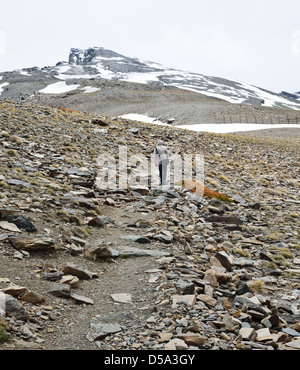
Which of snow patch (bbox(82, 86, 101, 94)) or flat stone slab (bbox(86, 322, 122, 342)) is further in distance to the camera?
snow patch (bbox(82, 86, 101, 94))

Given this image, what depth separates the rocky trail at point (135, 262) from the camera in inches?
204

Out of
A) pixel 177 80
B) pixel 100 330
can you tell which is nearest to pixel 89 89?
pixel 177 80

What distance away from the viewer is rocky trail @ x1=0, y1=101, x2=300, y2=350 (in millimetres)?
5191

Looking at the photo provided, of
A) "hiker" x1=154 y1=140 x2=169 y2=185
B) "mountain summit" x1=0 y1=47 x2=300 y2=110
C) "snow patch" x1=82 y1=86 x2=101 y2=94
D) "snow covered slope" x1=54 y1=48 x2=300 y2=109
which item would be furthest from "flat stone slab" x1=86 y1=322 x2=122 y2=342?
"snow covered slope" x1=54 y1=48 x2=300 y2=109

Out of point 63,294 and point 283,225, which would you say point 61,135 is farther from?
point 63,294

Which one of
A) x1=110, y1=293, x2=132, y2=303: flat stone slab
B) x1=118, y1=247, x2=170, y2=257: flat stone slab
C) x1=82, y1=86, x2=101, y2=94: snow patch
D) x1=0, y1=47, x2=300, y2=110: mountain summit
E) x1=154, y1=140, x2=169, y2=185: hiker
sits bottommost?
x1=110, y1=293, x2=132, y2=303: flat stone slab

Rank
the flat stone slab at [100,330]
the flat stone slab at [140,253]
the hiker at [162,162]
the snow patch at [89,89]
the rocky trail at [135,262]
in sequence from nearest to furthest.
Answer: the flat stone slab at [100,330] < the rocky trail at [135,262] < the flat stone slab at [140,253] < the hiker at [162,162] < the snow patch at [89,89]

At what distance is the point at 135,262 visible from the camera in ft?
26.9

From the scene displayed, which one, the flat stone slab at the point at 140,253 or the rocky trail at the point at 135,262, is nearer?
the rocky trail at the point at 135,262

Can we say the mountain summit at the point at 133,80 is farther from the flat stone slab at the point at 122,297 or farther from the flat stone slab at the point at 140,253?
the flat stone slab at the point at 122,297

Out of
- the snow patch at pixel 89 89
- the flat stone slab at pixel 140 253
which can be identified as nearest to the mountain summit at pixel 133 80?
the snow patch at pixel 89 89

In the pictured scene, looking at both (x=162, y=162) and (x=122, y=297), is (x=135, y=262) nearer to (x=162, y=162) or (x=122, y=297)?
(x=122, y=297)

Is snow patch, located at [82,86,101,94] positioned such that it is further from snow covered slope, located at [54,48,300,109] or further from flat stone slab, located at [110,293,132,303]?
flat stone slab, located at [110,293,132,303]

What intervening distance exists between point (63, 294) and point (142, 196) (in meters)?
8.24
